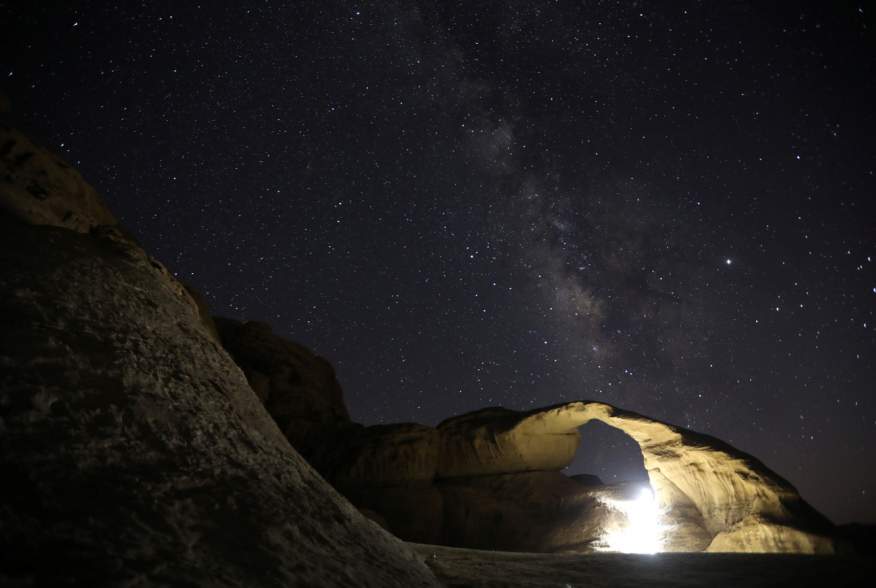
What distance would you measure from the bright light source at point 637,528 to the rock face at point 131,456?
1088 centimetres

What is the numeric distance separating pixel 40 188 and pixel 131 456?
4.32m

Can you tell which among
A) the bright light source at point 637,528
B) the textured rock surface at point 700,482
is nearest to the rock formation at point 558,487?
the textured rock surface at point 700,482

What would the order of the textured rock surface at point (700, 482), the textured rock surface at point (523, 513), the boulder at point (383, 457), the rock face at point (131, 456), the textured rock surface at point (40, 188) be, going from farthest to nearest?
the boulder at point (383, 457)
the textured rock surface at point (523, 513)
the textured rock surface at point (700, 482)
the textured rock surface at point (40, 188)
the rock face at point (131, 456)

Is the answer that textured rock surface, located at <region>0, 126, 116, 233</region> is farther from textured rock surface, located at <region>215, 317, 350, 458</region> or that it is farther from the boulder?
the boulder

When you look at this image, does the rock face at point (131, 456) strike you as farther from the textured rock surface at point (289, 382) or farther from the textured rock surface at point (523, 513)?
the textured rock surface at point (289, 382)

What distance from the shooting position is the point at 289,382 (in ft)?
55.7

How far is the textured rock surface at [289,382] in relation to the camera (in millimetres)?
16078

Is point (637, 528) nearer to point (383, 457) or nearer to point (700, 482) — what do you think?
Answer: point (700, 482)

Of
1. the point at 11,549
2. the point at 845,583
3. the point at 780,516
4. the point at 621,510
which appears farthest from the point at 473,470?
the point at 11,549

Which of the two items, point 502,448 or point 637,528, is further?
point 502,448

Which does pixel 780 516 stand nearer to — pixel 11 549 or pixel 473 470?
pixel 473 470

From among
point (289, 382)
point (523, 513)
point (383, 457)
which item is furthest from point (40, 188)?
point (523, 513)

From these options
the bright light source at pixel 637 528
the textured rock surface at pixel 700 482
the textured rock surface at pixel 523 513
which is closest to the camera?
the textured rock surface at pixel 700 482

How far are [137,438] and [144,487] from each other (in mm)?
419
